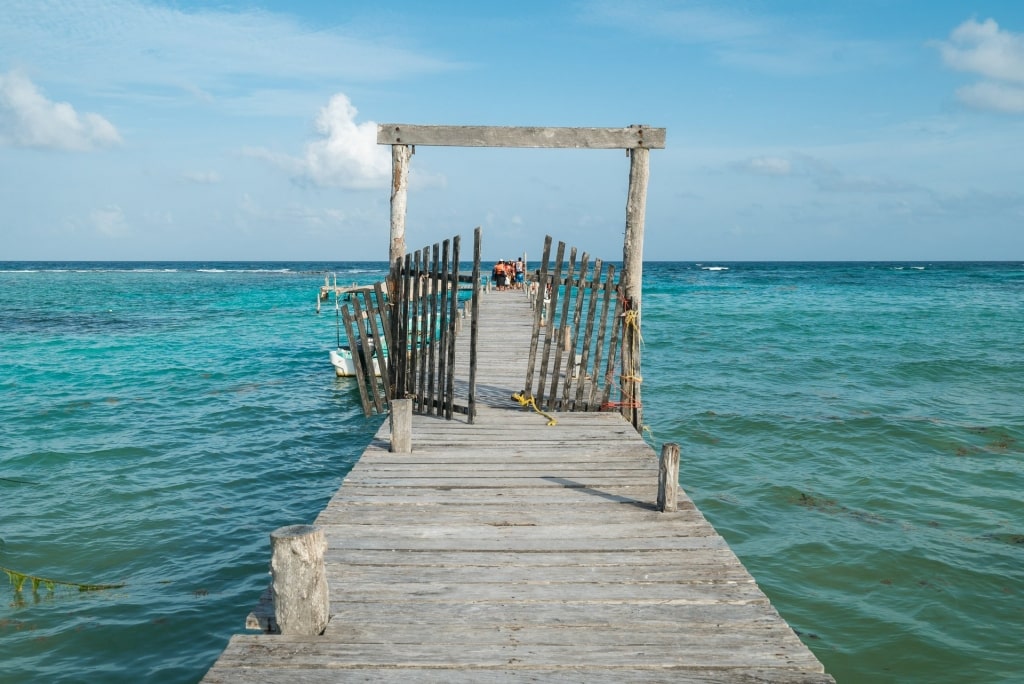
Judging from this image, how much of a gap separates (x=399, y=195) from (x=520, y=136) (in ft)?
6.14

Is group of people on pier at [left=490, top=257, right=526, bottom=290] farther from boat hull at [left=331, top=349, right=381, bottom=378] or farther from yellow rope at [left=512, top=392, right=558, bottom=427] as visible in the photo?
yellow rope at [left=512, top=392, right=558, bottom=427]

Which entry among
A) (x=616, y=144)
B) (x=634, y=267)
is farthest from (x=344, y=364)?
(x=616, y=144)

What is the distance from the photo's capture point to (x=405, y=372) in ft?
30.5

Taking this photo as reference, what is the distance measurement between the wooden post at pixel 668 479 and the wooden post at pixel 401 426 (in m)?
2.88

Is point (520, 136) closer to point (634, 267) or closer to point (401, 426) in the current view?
point (634, 267)

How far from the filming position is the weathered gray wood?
868 centimetres

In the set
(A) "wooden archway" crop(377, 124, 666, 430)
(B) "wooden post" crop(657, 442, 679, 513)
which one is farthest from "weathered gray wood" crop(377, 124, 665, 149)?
(B) "wooden post" crop(657, 442, 679, 513)

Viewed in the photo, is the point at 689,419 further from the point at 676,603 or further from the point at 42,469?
the point at 42,469

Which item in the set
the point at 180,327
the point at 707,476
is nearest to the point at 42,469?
the point at 707,476

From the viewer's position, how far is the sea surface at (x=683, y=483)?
264 inches

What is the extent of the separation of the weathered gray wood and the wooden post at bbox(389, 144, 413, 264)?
150mm

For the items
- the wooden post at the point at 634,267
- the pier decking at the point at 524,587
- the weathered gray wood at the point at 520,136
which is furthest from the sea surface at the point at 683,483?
the weathered gray wood at the point at 520,136

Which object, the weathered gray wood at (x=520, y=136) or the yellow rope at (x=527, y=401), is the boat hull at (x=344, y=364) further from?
the weathered gray wood at (x=520, y=136)

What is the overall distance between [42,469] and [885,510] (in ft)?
43.8
